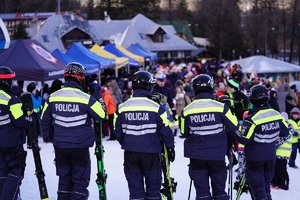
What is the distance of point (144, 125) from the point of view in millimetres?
5547

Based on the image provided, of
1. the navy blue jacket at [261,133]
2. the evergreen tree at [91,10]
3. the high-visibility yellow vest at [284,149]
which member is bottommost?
the high-visibility yellow vest at [284,149]

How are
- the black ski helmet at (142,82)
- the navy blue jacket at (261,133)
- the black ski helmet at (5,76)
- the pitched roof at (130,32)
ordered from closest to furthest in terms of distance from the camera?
the black ski helmet at (142,82), the navy blue jacket at (261,133), the black ski helmet at (5,76), the pitched roof at (130,32)

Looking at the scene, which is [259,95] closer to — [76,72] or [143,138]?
[143,138]

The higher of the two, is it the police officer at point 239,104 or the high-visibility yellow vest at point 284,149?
the police officer at point 239,104

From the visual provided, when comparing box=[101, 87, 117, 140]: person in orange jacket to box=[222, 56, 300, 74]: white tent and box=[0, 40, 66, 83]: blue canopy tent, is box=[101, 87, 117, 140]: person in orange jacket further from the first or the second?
box=[222, 56, 300, 74]: white tent

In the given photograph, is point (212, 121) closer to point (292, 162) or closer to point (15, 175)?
point (15, 175)

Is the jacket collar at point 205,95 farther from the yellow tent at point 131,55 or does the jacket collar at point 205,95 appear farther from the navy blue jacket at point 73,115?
the yellow tent at point 131,55

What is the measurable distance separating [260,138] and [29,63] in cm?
819

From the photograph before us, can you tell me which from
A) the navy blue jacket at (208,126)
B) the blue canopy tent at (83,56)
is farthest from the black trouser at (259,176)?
A: the blue canopy tent at (83,56)

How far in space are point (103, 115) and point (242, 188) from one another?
235cm

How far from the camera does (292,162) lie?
9.80 metres

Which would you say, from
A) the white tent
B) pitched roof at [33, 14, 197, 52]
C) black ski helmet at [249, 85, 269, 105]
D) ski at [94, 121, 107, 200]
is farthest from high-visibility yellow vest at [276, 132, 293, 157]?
pitched roof at [33, 14, 197, 52]

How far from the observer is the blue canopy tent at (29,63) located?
12164 mm

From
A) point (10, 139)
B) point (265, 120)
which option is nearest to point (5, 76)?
point (10, 139)
